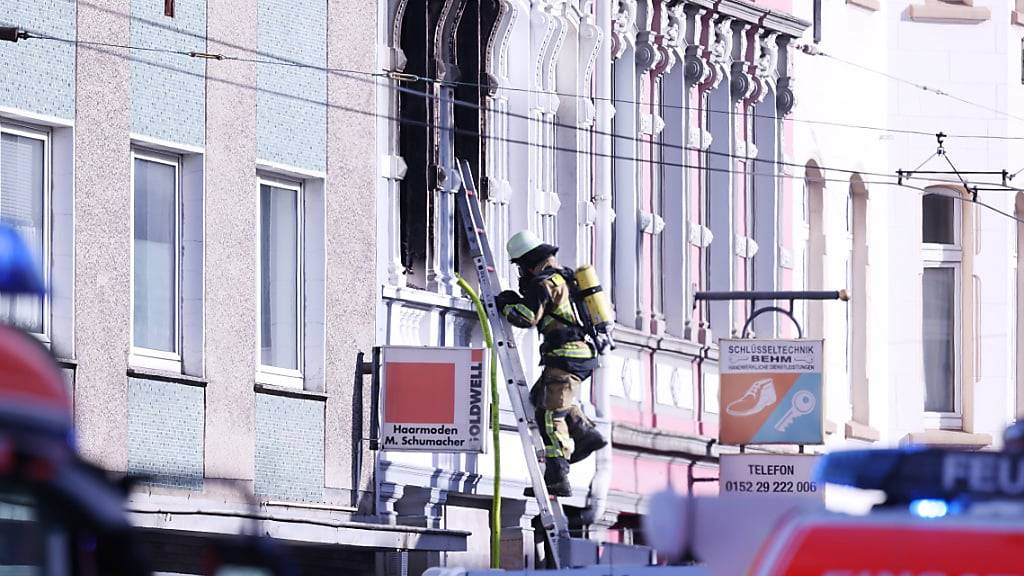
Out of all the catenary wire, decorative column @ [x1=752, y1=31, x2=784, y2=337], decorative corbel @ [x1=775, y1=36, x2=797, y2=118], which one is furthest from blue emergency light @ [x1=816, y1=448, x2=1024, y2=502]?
decorative corbel @ [x1=775, y1=36, x2=797, y2=118]

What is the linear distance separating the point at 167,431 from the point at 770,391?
9.06 m

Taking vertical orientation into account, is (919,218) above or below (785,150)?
below

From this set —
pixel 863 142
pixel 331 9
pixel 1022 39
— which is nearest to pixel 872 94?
pixel 863 142

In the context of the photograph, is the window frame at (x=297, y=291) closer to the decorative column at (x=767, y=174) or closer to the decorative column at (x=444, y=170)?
the decorative column at (x=444, y=170)

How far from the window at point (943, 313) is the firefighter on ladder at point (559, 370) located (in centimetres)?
1403

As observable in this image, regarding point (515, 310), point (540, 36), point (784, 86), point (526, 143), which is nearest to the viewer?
point (515, 310)

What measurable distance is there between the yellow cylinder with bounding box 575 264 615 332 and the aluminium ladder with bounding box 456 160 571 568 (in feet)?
2.08

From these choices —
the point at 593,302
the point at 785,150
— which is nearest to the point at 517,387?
the point at 593,302

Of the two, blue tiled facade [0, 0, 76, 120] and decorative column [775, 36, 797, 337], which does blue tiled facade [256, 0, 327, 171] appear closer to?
blue tiled facade [0, 0, 76, 120]

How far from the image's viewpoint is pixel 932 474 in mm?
4660

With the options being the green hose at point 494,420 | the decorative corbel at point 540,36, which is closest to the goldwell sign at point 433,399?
the green hose at point 494,420

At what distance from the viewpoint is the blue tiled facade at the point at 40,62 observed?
16875 mm

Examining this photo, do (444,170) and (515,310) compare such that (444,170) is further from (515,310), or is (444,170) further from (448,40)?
(515,310)

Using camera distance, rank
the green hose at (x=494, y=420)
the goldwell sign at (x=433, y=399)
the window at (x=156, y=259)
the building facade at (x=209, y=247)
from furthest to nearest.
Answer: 1. the green hose at (x=494, y=420)
2. the goldwell sign at (x=433, y=399)
3. the window at (x=156, y=259)
4. the building facade at (x=209, y=247)
